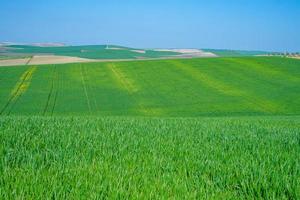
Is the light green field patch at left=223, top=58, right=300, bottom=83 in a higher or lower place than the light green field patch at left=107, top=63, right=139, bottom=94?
higher

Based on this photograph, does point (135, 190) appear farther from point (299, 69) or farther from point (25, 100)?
point (299, 69)

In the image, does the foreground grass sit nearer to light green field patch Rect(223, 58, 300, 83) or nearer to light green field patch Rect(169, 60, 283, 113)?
light green field patch Rect(169, 60, 283, 113)

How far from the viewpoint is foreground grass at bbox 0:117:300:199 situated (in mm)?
3678

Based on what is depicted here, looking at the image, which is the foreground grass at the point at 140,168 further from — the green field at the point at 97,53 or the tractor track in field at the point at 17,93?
the green field at the point at 97,53

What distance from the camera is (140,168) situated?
4.52m

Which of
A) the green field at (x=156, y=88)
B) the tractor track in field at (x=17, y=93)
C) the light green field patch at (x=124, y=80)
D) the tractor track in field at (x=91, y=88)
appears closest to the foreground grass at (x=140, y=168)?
the green field at (x=156, y=88)

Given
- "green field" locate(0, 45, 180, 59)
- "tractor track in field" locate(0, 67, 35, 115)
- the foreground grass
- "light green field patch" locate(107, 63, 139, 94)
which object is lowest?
"tractor track in field" locate(0, 67, 35, 115)

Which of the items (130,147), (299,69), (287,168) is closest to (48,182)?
(130,147)

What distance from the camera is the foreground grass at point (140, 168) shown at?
12.1ft

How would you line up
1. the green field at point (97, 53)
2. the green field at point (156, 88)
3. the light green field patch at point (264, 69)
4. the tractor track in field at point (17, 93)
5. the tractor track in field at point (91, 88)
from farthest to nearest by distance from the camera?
the green field at point (97, 53) → the light green field patch at point (264, 69) → the tractor track in field at point (91, 88) → the green field at point (156, 88) → the tractor track in field at point (17, 93)

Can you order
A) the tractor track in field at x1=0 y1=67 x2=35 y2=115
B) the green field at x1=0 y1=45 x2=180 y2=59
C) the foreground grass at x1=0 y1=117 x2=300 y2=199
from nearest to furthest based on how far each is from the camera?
1. the foreground grass at x1=0 y1=117 x2=300 y2=199
2. the tractor track in field at x1=0 y1=67 x2=35 y2=115
3. the green field at x1=0 y1=45 x2=180 y2=59

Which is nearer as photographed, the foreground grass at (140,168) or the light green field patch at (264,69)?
the foreground grass at (140,168)

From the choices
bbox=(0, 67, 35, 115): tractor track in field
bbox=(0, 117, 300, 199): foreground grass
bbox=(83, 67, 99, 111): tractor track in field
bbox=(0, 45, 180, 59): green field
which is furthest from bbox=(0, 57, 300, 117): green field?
bbox=(0, 45, 180, 59): green field

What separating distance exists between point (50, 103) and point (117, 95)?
7929 millimetres
